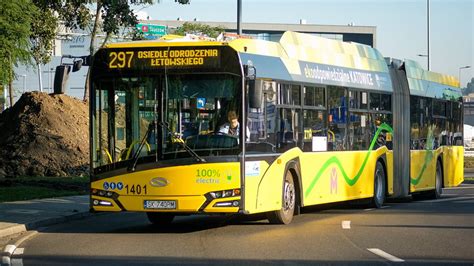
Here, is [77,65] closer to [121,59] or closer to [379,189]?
[121,59]

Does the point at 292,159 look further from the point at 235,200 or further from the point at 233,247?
the point at 233,247

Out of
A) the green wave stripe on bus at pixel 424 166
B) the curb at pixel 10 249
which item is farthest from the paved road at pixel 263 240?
the green wave stripe on bus at pixel 424 166

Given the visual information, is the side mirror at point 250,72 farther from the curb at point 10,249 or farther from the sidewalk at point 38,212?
the sidewalk at point 38,212

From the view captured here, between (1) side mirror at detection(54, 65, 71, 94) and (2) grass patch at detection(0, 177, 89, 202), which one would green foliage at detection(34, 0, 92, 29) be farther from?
(1) side mirror at detection(54, 65, 71, 94)

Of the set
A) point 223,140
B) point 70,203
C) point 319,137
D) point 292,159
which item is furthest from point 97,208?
point 70,203

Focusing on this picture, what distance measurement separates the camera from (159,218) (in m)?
17.3

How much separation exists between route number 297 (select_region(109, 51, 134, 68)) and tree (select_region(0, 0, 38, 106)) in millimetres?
6678

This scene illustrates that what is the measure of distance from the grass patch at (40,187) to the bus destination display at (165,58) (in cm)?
884

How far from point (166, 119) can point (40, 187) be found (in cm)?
1314

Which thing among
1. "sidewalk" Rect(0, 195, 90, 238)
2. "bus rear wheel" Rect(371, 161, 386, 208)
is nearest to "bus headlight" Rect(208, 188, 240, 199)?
"sidewalk" Rect(0, 195, 90, 238)

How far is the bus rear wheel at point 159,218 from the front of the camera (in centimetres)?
1714

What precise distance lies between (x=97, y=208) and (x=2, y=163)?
18093 millimetres

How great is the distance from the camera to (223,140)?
1473cm

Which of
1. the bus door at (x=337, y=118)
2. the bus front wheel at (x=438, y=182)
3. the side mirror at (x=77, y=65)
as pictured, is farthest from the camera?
the bus front wheel at (x=438, y=182)
